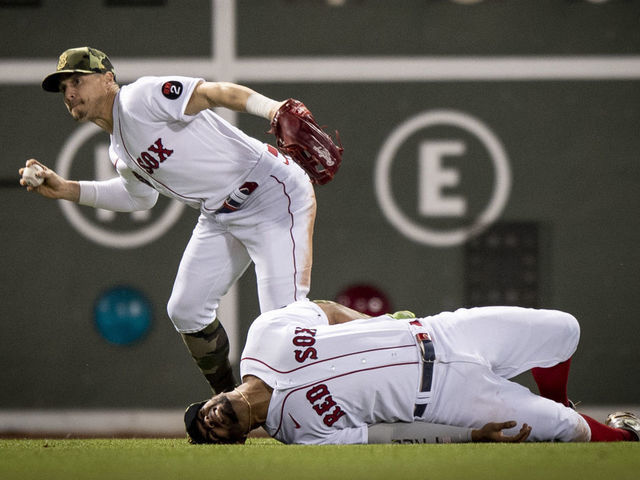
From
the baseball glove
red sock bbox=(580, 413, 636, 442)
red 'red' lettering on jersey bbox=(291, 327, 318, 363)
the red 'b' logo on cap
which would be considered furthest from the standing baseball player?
red sock bbox=(580, 413, 636, 442)

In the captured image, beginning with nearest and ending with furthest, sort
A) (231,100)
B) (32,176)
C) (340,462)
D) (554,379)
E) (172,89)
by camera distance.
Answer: (340,462) → (554,379) → (231,100) → (172,89) → (32,176)

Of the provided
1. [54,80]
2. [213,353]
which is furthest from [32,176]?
[213,353]

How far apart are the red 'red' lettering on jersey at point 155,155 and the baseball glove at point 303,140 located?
0.54 meters

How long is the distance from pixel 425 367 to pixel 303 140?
35.5 inches

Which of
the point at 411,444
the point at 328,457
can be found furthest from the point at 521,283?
the point at 328,457

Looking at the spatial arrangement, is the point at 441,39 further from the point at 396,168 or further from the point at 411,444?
the point at 411,444

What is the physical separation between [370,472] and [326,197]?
2.59 meters

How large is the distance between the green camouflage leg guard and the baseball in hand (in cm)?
87

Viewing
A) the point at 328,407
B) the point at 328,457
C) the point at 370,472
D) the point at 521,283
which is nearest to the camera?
the point at 370,472

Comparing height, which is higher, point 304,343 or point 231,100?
point 231,100

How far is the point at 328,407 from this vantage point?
2830 millimetres

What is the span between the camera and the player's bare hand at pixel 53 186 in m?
3.71

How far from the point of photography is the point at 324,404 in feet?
9.27

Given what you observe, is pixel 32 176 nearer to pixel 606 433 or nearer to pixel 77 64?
pixel 77 64
